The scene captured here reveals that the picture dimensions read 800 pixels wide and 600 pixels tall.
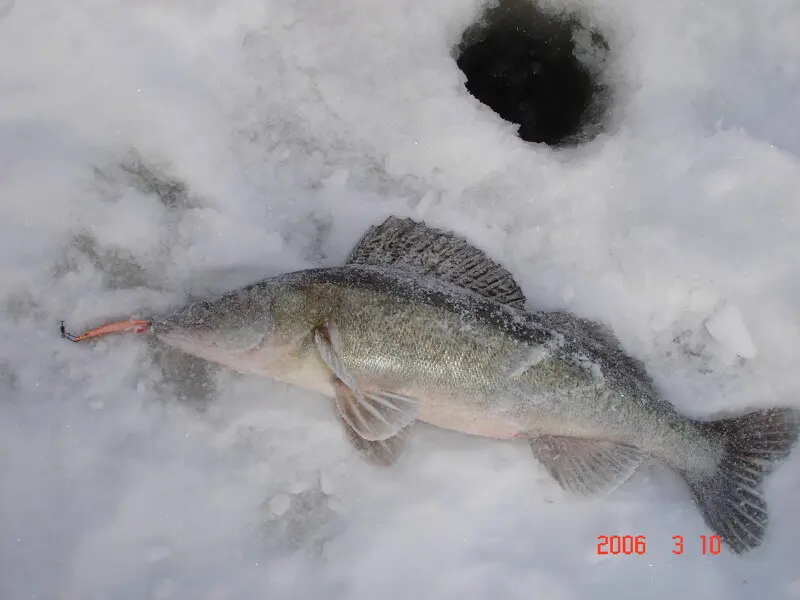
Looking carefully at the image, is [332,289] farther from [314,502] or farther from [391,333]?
[314,502]

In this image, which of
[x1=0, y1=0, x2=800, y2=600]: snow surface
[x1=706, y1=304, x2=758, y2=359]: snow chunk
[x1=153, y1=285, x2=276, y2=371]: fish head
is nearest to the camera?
[x1=153, y1=285, x2=276, y2=371]: fish head

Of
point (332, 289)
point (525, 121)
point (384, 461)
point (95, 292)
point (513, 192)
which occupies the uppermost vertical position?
point (525, 121)

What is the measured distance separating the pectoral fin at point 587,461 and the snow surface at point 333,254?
124 mm

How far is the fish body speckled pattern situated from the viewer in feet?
6.74

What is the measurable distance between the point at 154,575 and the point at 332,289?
1103 millimetres

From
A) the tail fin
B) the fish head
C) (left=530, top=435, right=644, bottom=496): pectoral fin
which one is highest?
the tail fin

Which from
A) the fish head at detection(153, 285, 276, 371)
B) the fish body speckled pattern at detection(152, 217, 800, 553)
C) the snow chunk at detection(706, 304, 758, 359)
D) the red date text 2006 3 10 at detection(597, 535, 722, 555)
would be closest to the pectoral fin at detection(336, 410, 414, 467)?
the fish body speckled pattern at detection(152, 217, 800, 553)

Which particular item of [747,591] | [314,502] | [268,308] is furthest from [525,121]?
[747,591]

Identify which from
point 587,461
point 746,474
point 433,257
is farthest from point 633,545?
point 433,257

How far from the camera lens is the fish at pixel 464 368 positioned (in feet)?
6.74

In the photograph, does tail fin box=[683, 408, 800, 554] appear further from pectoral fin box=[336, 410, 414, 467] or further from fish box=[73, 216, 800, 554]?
pectoral fin box=[336, 410, 414, 467]

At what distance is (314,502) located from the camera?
2225mm

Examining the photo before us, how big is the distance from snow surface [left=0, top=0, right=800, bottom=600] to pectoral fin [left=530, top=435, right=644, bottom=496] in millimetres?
124

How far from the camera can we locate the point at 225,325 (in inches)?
80.7
